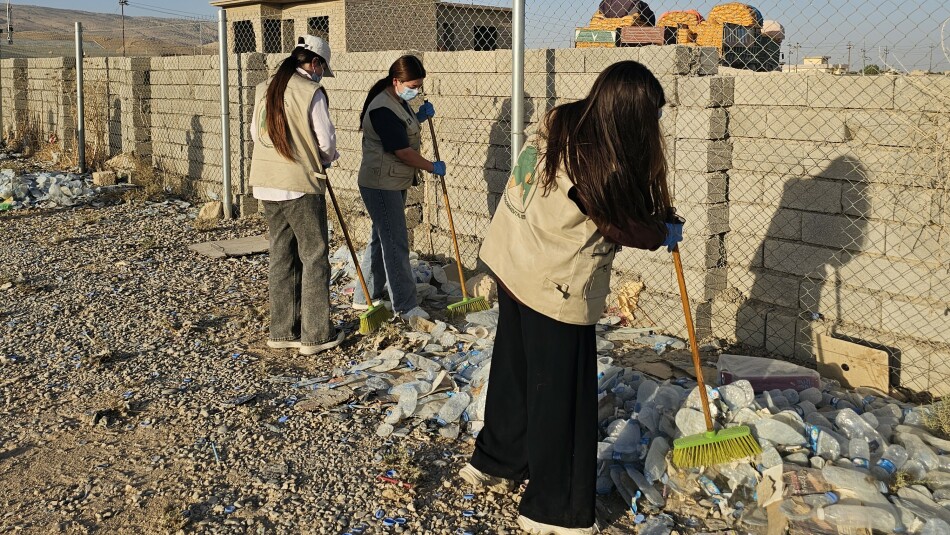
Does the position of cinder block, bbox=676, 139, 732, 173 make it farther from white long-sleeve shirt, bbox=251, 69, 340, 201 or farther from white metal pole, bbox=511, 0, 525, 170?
white long-sleeve shirt, bbox=251, 69, 340, 201

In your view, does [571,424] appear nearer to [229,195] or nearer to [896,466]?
[896,466]

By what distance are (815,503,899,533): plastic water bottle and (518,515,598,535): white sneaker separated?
2.94 feet

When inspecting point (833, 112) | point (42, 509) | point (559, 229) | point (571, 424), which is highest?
point (833, 112)

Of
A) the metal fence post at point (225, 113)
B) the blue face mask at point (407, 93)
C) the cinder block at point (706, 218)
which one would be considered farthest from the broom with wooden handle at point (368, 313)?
the metal fence post at point (225, 113)

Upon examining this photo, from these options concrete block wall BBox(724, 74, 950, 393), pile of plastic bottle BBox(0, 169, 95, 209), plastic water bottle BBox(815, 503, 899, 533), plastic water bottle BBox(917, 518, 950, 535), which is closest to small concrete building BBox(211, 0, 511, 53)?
pile of plastic bottle BBox(0, 169, 95, 209)

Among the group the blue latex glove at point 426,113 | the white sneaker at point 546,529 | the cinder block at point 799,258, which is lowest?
the white sneaker at point 546,529

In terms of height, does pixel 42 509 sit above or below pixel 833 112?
below

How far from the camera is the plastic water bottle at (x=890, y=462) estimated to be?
3812mm

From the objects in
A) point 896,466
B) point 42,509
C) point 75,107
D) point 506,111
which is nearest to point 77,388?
point 42,509

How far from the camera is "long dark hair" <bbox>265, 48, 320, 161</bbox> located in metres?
5.21

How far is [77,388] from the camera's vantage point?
16.6 feet

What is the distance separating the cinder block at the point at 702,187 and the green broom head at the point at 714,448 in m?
2.12

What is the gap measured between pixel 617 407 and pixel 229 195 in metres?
6.80

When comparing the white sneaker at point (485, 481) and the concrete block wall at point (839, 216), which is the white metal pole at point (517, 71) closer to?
the concrete block wall at point (839, 216)
